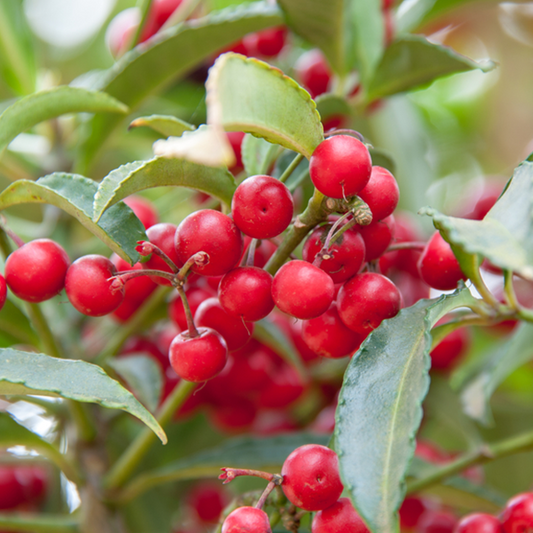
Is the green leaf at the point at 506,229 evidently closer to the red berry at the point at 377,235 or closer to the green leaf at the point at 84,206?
the red berry at the point at 377,235

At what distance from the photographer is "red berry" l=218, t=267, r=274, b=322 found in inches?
18.2

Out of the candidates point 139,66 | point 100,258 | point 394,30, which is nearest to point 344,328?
point 100,258

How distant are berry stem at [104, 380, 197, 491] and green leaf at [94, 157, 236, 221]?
0.75 feet

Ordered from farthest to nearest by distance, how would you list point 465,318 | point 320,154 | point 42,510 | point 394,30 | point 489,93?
1. point 489,93
2. point 42,510
3. point 394,30
4. point 465,318
5. point 320,154

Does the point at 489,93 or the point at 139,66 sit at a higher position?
the point at 139,66

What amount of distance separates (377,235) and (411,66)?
38cm

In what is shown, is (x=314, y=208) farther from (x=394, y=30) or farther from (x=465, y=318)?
(x=394, y=30)

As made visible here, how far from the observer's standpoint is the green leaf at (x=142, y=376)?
2.14 ft

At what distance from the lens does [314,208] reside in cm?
46

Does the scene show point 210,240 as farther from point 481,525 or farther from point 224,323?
point 481,525

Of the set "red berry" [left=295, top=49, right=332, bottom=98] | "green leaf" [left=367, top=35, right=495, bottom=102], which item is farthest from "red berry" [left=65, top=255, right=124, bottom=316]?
"red berry" [left=295, top=49, right=332, bottom=98]

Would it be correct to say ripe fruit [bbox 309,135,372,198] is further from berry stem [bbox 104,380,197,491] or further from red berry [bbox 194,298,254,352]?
berry stem [bbox 104,380,197,491]

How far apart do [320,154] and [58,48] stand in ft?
4.22

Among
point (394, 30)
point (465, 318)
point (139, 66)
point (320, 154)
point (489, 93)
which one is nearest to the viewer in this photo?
point (320, 154)
